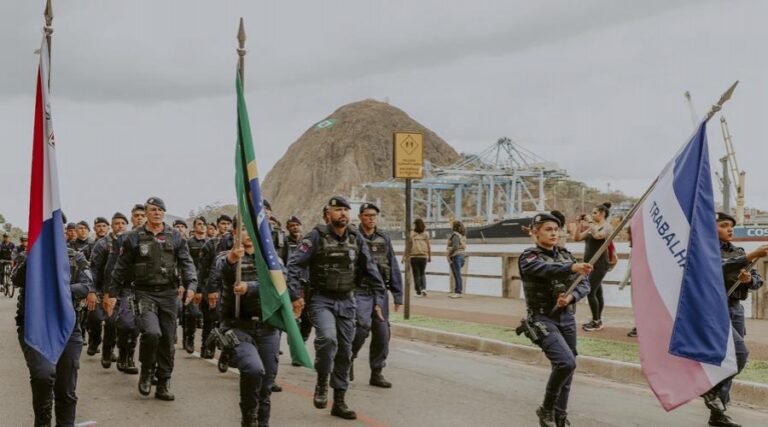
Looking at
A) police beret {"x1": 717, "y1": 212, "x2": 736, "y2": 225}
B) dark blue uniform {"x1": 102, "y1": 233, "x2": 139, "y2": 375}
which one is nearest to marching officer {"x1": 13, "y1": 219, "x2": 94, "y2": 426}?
dark blue uniform {"x1": 102, "y1": 233, "x2": 139, "y2": 375}

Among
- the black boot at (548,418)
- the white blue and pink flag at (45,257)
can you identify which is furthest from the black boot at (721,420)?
the white blue and pink flag at (45,257)

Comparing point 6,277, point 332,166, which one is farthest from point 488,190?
point 6,277

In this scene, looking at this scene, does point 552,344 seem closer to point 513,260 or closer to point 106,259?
point 106,259

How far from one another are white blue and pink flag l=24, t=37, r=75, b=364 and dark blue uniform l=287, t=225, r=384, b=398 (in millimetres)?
2258

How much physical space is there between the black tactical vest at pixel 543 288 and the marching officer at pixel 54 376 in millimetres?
3316

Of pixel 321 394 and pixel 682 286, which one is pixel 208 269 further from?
pixel 682 286

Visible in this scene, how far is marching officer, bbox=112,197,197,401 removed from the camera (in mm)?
8461

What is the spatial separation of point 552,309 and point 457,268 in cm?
1391

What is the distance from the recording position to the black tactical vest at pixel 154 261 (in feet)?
28.3

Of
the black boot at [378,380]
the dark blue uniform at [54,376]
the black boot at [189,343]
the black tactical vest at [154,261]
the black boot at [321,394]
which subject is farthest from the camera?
the black boot at [189,343]

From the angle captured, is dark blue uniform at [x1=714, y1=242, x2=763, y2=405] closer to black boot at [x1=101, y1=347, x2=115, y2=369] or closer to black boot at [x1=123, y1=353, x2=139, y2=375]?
black boot at [x1=123, y1=353, x2=139, y2=375]

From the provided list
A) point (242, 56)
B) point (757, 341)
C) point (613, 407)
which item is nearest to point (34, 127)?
point (242, 56)

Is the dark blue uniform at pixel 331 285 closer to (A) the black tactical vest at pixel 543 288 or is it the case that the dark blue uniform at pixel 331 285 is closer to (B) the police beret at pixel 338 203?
(B) the police beret at pixel 338 203

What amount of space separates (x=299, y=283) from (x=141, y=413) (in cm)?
180
